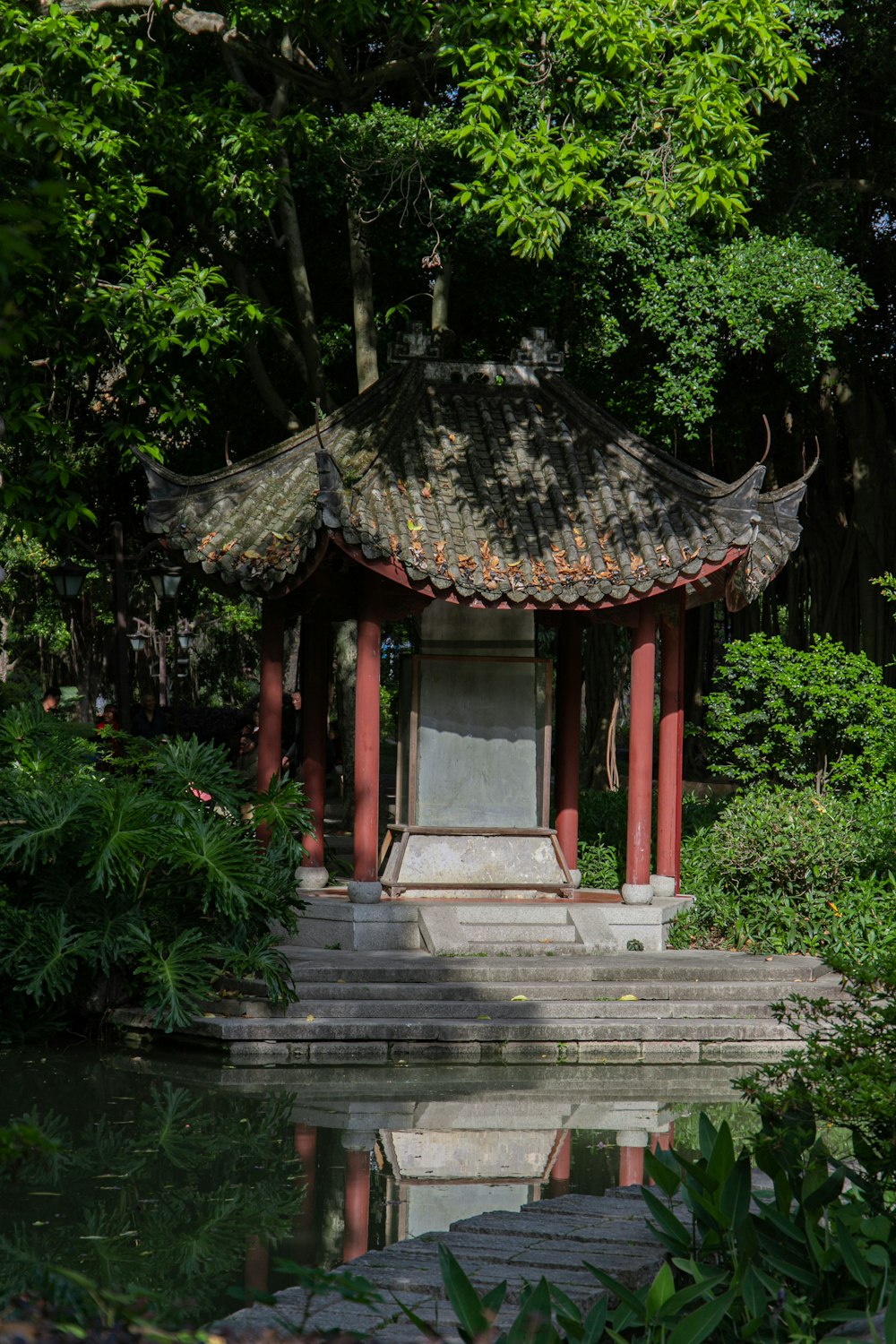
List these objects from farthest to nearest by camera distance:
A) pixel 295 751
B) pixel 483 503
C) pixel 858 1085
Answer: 1. pixel 295 751
2. pixel 483 503
3. pixel 858 1085

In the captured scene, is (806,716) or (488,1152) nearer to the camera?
(488,1152)

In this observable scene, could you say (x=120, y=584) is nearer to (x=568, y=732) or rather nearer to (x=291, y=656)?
(x=568, y=732)

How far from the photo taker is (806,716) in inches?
571

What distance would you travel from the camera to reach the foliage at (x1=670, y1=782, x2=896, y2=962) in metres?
11.1

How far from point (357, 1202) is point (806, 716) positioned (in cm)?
952

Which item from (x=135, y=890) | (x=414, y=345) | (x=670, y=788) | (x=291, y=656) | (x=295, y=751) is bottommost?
(x=135, y=890)

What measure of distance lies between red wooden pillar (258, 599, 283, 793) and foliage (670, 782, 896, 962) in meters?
3.26

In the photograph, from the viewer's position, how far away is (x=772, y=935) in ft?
36.9

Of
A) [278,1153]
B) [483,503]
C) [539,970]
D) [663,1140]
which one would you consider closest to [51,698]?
[483,503]

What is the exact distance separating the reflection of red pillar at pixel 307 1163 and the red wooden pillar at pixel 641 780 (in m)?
4.64

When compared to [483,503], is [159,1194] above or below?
below

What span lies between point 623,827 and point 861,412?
762 centimetres

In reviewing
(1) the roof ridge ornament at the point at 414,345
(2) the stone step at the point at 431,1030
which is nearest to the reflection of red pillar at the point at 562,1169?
(2) the stone step at the point at 431,1030

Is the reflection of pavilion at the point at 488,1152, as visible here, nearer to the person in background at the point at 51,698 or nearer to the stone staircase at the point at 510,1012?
the stone staircase at the point at 510,1012
